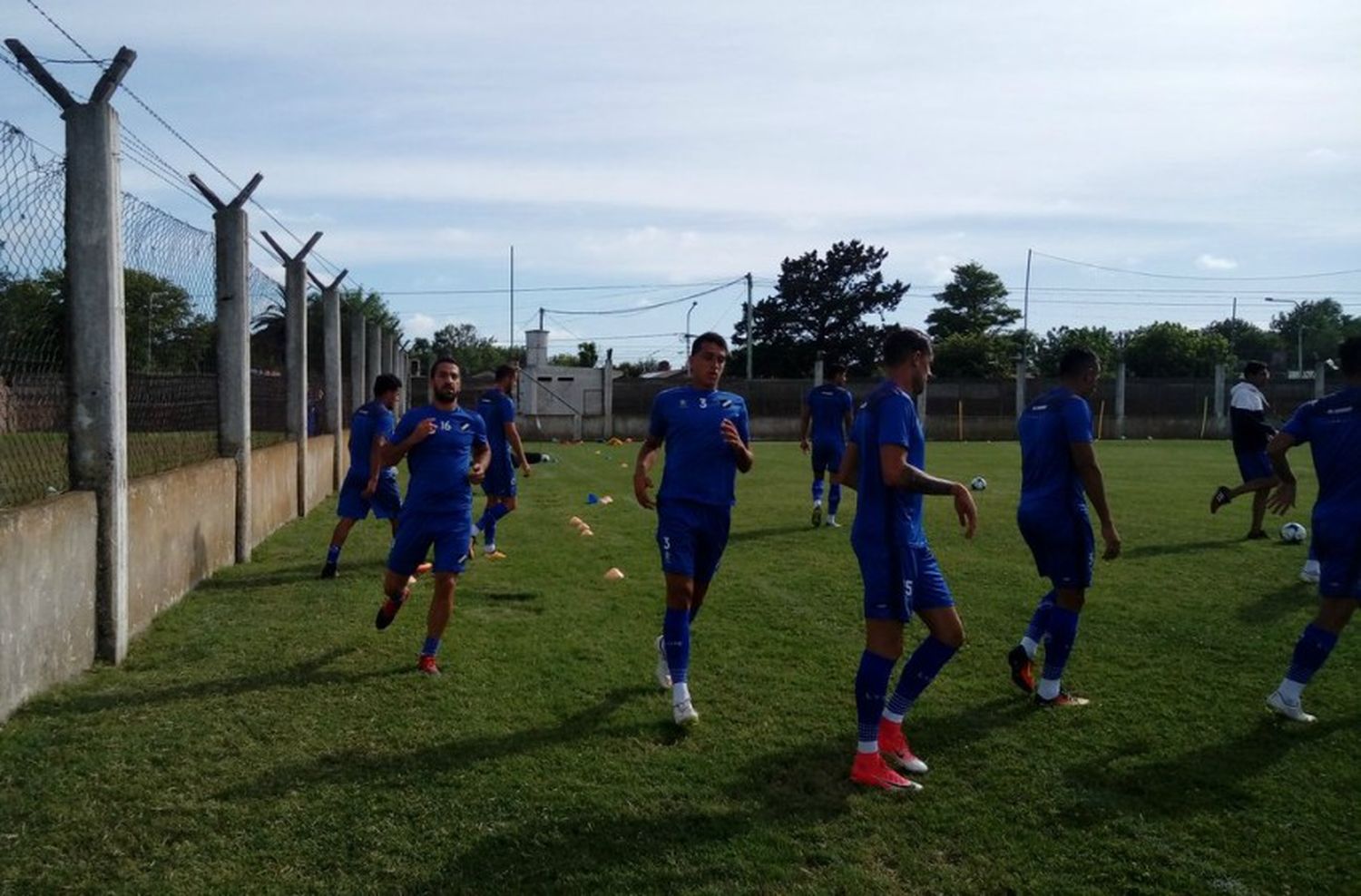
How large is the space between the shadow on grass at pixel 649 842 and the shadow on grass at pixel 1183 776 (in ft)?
2.67

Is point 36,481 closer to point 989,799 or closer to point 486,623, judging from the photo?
point 486,623

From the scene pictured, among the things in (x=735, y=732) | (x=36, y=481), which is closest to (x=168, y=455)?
(x=36, y=481)

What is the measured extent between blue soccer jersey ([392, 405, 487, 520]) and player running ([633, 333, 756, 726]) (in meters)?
1.41

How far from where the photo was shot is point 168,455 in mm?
9328

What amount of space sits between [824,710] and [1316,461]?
2.79m

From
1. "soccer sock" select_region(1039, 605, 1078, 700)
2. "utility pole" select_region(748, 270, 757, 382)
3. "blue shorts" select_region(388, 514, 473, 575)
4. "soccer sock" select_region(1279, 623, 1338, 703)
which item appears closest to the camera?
"soccer sock" select_region(1279, 623, 1338, 703)

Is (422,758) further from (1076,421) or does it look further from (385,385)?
(385,385)

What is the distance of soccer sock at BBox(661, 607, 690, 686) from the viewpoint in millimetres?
5840

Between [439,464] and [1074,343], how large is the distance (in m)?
81.1

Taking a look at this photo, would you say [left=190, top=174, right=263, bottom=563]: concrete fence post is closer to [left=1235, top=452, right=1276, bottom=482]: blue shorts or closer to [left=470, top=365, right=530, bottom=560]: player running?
[left=470, top=365, right=530, bottom=560]: player running

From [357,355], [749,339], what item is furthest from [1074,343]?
[357,355]

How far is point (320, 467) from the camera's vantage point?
57.4 ft

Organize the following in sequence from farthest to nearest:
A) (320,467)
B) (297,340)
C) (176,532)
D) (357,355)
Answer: (357,355)
(320,467)
(297,340)
(176,532)

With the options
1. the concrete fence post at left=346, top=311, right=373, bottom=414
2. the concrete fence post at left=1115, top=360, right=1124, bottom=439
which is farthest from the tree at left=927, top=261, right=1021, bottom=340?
the concrete fence post at left=346, top=311, right=373, bottom=414
